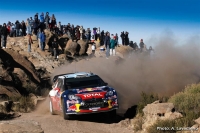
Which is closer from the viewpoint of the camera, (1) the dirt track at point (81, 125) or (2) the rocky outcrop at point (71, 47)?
(1) the dirt track at point (81, 125)

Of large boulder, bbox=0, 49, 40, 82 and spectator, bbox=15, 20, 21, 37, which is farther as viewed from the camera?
spectator, bbox=15, 20, 21, 37

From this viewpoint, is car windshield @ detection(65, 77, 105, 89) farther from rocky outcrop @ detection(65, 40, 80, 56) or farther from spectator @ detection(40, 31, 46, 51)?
rocky outcrop @ detection(65, 40, 80, 56)

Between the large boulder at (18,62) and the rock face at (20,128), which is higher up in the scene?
the large boulder at (18,62)

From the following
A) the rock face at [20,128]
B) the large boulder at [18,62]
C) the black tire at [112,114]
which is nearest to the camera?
the rock face at [20,128]

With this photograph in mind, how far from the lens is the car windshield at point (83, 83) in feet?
46.8

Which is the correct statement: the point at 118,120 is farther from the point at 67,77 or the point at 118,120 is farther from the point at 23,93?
the point at 23,93

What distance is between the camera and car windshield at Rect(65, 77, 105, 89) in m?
14.3

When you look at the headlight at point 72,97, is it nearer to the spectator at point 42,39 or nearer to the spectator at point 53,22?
the spectator at point 42,39

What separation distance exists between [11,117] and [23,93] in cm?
668

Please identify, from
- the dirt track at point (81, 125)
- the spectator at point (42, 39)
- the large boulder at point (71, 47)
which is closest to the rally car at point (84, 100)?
the dirt track at point (81, 125)

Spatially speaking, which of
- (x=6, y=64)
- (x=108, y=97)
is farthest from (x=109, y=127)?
(x=6, y=64)

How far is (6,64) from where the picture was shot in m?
23.7

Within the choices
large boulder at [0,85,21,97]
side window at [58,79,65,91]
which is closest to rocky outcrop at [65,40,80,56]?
large boulder at [0,85,21,97]

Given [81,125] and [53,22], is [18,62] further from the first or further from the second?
[81,125]
